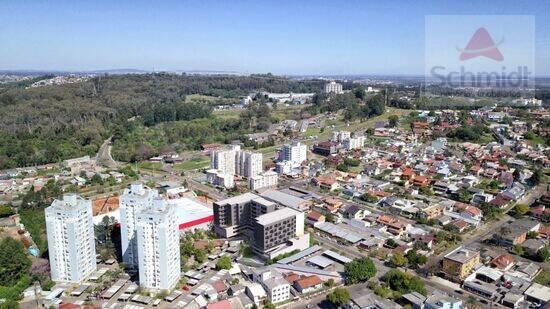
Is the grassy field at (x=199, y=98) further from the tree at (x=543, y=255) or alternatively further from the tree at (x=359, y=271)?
the tree at (x=543, y=255)

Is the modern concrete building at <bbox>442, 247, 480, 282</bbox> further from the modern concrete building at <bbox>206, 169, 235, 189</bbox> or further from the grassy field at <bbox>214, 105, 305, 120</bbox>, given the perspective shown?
the grassy field at <bbox>214, 105, 305, 120</bbox>

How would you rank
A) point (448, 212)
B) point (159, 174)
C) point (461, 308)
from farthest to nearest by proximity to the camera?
point (159, 174) < point (448, 212) < point (461, 308)

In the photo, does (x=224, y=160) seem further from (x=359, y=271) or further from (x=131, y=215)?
(x=359, y=271)

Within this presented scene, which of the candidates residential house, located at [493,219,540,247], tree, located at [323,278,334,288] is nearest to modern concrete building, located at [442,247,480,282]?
residential house, located at [493,219,540,247]

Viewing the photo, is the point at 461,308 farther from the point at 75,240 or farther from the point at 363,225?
the point at 75,240

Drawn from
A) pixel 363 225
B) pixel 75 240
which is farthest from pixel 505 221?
pixel 75 240

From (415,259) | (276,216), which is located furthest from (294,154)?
(415,259)

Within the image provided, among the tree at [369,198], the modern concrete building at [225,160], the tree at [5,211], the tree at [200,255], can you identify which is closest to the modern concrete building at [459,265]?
the tree at [369,198]
